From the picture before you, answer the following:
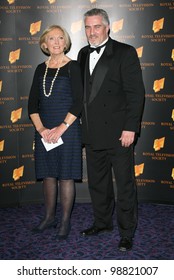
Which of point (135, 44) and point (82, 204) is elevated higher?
point (135, 44)

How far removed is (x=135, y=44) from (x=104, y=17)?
126 centimetres

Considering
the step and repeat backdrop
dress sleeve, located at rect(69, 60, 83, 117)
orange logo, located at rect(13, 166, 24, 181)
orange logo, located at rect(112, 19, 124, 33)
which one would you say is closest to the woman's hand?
dress sleeve, located at rect(69, 60, 83, 117)

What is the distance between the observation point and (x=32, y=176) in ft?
13.9

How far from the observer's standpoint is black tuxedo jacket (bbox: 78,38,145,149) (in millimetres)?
2838

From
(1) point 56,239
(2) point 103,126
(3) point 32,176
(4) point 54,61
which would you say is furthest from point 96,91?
(3) point 32,176

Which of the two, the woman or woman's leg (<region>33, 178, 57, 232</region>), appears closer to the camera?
the woman

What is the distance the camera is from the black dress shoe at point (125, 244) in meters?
3.01

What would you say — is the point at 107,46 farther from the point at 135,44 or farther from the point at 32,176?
the point at 32,176

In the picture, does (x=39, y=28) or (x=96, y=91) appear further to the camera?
(x=39, y=28)

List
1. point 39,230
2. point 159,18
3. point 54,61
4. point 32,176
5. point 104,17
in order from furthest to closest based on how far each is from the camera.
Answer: point 32,176, point 159,18, point 39,230, point 54,61, point 104,17

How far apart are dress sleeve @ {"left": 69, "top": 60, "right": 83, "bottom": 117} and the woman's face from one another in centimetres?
19

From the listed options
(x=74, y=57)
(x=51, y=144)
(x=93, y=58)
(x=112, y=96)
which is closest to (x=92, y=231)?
(x=51, y=144)

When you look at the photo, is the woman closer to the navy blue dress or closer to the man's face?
the navy blue dress

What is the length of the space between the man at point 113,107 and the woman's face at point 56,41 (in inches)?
8.0
